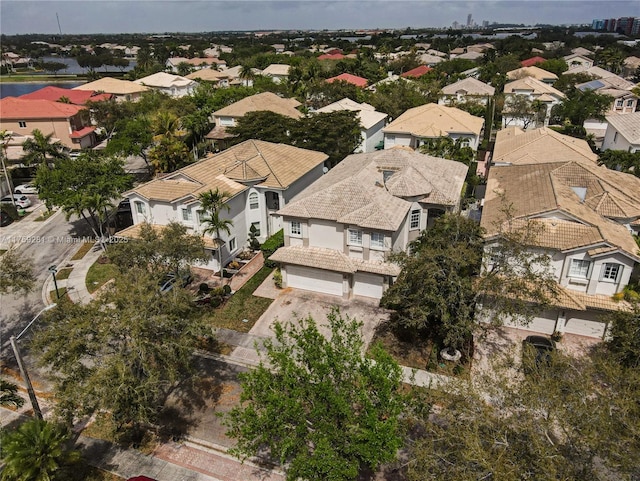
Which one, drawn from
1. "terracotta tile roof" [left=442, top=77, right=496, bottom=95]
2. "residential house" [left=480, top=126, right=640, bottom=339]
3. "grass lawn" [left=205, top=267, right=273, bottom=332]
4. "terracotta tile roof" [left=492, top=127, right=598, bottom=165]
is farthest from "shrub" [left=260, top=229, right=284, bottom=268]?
"terracotta tile roof" [left=442, top=77, right=496, bottom=95]

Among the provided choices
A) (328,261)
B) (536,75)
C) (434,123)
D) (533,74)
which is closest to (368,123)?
(434,123)

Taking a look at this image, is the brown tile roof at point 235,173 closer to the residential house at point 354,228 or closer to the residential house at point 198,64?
the residential house at point 354,228

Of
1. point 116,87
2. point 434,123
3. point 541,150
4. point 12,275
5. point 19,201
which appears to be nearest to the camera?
point 12,275

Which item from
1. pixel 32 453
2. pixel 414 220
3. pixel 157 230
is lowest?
pixel 157 230

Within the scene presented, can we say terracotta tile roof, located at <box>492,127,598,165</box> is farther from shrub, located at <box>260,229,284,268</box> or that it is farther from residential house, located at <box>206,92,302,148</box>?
residential house, located at <box>206,92,302,148</box>

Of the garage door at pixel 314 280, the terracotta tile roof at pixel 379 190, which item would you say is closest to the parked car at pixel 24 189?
the terracotta tile roof at pixel 379 190

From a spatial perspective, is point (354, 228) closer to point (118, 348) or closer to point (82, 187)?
point (118, 348)

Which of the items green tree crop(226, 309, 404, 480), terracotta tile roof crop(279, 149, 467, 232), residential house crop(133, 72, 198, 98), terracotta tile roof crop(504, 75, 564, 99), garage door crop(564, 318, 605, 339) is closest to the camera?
green tree crop(226, 309, 404, 480)
